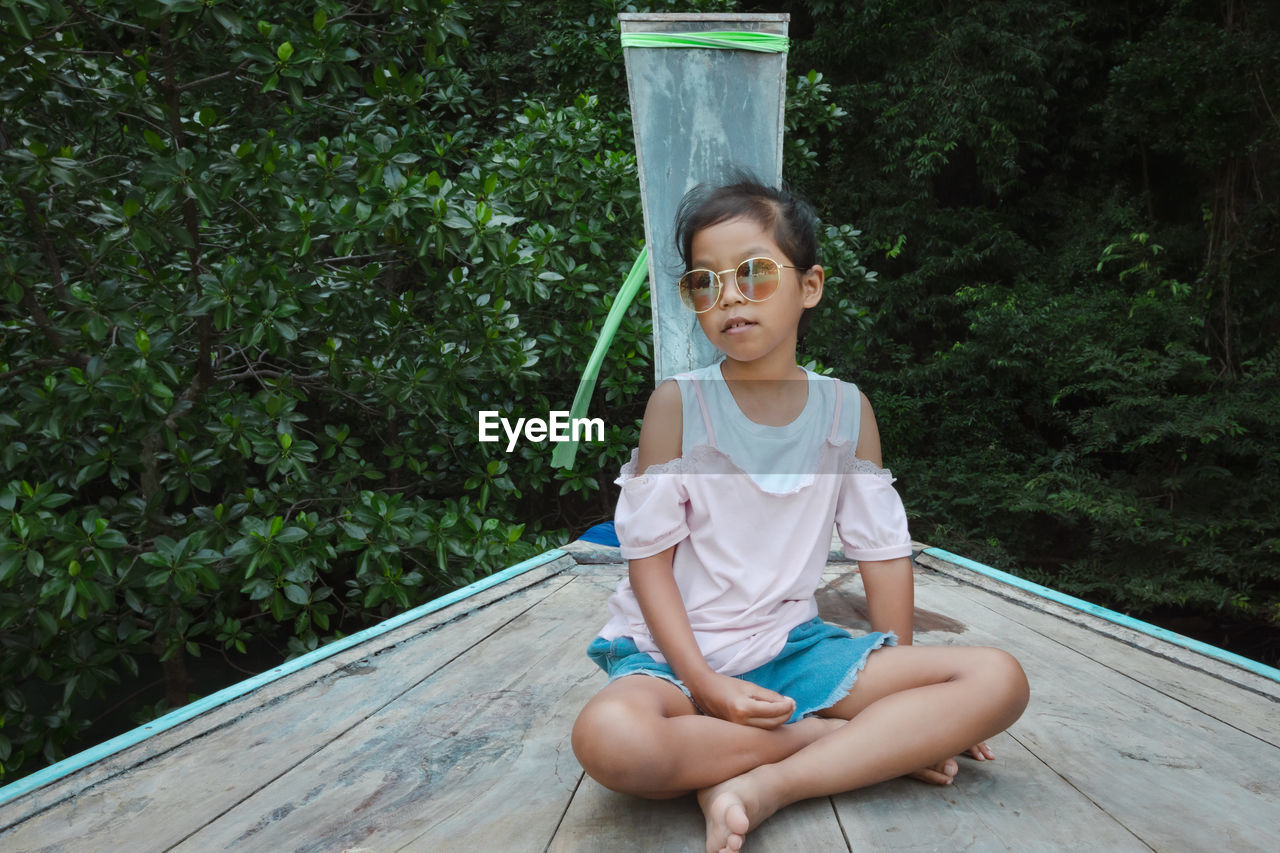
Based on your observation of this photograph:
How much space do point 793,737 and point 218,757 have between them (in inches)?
28.4

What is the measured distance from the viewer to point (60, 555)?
1898 mm

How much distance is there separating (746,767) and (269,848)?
52 cm

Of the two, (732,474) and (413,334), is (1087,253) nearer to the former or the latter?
(413,334)

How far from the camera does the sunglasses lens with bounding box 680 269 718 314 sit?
49.3 inches

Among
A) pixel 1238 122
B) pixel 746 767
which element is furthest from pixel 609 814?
pixel 1238 122

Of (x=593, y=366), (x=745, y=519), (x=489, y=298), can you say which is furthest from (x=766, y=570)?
(x=489, y=298)

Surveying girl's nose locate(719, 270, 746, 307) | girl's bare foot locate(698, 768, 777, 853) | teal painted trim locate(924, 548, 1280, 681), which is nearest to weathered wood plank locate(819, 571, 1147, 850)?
girl's bare foot locate(698, 768, 777, 853)

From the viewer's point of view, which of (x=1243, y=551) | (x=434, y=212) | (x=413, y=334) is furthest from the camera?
(x=1243, y=551)

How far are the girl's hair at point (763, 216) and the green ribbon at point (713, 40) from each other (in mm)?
730

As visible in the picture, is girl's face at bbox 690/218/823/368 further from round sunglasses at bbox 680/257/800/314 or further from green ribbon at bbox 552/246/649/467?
green ribbon at bbox 552/246/649/467

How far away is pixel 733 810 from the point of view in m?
0.94

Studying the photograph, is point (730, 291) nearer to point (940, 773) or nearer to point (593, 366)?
point (593, 366)

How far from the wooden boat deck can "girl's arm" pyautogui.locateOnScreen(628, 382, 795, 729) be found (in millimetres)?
123

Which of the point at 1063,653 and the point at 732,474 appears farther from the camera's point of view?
the point at 1063,653
